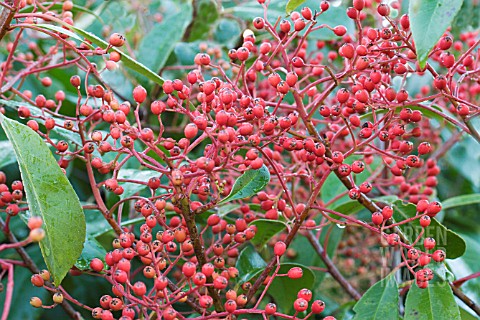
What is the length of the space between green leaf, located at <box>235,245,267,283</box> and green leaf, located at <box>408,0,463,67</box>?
68 cm

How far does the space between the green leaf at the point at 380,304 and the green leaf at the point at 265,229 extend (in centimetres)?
25

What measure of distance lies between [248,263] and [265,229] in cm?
11

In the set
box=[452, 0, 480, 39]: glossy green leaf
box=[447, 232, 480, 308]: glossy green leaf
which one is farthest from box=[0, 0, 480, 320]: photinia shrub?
box=[452, 0, 480, 39]: glossy green leaf

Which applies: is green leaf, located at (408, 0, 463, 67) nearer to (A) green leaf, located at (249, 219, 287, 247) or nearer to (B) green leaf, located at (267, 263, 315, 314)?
(A) green leaf, located at (249, 219, 287, 247)

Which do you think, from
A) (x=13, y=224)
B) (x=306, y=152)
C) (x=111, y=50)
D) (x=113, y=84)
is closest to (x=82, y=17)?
(x=113, y=84)

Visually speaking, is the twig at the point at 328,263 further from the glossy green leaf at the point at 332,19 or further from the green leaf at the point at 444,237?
the glossy green leaf at the point at 332,19

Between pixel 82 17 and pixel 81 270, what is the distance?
175 cm

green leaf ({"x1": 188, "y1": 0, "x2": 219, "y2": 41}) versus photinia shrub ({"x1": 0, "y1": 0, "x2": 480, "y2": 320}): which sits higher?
green leaf ({"x1": 188, "y1": 0, "x2": 219, "y2": 41})

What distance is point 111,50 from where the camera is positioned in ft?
4.04

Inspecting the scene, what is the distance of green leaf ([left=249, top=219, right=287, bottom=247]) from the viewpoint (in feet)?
4.59

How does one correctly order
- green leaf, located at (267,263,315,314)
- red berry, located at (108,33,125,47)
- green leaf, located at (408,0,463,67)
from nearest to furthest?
1. green leaf, located at (408,0,463,67)
2. red berry, located at (108,33,125,47)
3. green leaf, located at (267,263,315,314)

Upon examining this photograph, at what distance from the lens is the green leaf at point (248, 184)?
1.19m

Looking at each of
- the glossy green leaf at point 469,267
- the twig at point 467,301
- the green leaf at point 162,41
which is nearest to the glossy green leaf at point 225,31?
the green leaf at point 162,41

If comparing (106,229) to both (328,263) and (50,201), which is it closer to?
(50,201)
